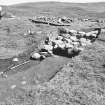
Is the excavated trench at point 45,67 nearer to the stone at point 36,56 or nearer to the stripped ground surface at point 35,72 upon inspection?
the stripped ground surface at point 35,72

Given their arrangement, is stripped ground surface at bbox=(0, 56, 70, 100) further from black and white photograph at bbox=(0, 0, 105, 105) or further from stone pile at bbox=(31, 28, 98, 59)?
stone pile at bbox=(31, 28, 98, 59)

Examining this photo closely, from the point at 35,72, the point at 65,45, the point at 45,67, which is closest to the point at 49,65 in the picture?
the point at 45,67

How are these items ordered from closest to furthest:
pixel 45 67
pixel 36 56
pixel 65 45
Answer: pixel 45 67
pixel 36 56
pixel 65 45

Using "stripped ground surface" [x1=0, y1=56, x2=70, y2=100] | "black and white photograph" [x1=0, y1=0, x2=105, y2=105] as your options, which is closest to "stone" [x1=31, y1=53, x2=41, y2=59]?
"black and white photograph" [x1=0, y1=0, x2=105, y2=105]

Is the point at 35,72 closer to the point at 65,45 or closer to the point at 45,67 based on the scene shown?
the point at 45,67

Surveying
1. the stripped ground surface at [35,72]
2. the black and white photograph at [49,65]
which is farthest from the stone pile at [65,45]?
the stripped ground surface at [35,72]

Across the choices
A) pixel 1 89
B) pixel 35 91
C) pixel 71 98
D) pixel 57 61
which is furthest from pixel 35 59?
pixel 71 98

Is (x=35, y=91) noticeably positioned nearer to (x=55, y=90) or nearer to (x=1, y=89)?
(x=55, y=90)

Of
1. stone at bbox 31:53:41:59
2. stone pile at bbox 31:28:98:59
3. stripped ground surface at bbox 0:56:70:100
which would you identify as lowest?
stripped ground surface at bbox 0:56:70:100
